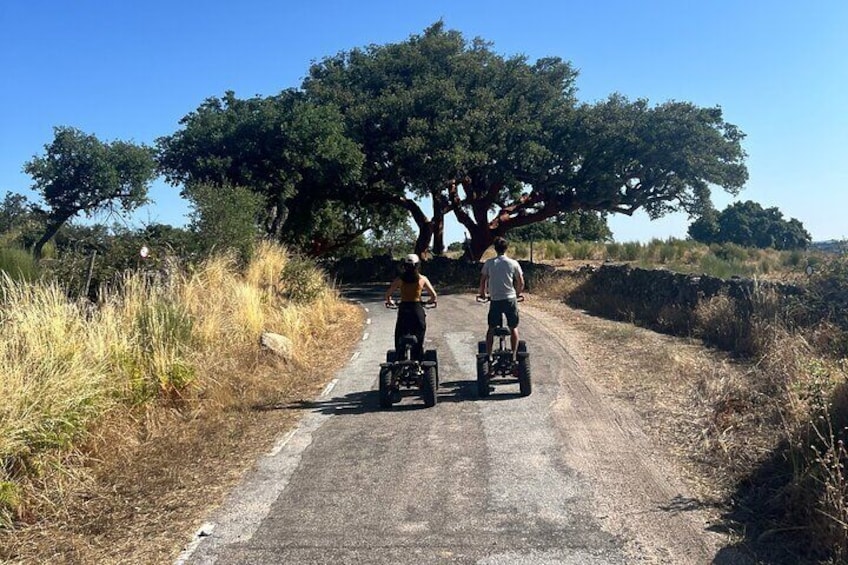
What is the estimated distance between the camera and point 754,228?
190ft

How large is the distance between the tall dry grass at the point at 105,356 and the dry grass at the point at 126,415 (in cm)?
2

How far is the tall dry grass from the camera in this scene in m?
5.99

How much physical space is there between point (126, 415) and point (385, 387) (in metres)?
2.94

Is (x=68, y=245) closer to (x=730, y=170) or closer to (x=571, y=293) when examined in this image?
(x=571, y=293)

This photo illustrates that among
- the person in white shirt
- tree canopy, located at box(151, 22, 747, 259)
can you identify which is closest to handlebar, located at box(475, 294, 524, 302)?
the person in white shirt

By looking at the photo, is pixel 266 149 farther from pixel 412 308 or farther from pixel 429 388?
pixel 429 388

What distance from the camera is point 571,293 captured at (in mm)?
23156

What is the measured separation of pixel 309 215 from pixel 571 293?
15.0 meters

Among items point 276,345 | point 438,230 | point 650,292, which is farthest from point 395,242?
point 276,345

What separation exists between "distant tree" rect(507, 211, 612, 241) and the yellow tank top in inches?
954

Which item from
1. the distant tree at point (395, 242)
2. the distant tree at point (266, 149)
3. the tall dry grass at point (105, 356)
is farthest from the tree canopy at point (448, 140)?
the distant tree at point (395, 242)

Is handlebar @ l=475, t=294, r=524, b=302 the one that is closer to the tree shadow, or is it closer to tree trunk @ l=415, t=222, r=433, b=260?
the tree shadow

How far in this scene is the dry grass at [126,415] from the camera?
5.45 meters

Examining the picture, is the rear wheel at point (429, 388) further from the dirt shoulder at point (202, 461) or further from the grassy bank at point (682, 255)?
the grassy bank at point (682, 255)
